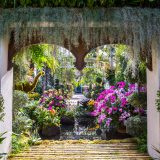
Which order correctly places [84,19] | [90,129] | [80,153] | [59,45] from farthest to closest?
[90,129], [80,153], [59,45], [84,19]

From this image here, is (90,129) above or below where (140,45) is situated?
below

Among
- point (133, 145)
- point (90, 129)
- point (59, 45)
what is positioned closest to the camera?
point (59, 45)

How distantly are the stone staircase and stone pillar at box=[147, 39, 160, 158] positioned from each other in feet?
1.43

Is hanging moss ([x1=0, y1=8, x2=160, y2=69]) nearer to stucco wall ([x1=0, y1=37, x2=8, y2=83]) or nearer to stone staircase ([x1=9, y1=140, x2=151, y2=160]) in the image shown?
stucco wall ([x1=0, y1=37, x2=8, y2=83])

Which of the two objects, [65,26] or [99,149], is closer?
[65,26]

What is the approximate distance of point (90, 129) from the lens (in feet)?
24.5

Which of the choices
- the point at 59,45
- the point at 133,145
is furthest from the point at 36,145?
the point at 59,45

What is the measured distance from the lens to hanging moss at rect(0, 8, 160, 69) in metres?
3.54

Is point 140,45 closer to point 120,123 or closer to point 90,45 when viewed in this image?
point 90,45

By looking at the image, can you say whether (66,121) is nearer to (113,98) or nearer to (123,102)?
(113,98)

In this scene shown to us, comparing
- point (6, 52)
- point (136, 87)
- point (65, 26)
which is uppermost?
point (65, 26)

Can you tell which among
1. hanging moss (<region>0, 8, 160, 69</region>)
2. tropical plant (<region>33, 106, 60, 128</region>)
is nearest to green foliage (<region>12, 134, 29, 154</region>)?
tropical plant (<region>33, 106, 60, 128</region>)

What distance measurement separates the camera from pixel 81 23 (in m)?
3.55

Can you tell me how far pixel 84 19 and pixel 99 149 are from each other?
8.64 ft
